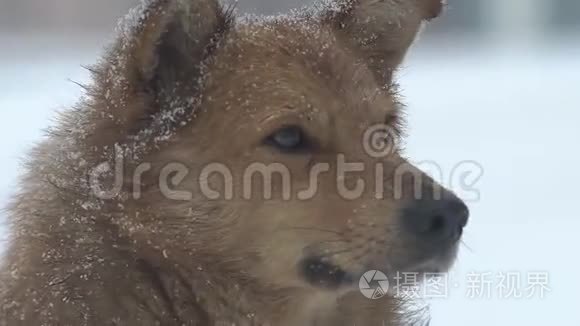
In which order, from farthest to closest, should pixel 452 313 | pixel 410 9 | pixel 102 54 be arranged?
pixel 452 313 < pixel 410 9 < pixel 102 54

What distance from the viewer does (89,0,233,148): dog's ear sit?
9.39 feet

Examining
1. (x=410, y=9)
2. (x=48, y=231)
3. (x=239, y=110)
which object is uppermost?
(x=410, y=9)

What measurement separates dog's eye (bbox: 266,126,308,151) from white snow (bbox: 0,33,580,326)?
760 millimetres

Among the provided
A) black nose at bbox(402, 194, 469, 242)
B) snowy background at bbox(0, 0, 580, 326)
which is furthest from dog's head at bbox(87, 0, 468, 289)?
snowy background at bbox(0, 0, 580, 326)

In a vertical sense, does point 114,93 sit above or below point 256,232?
above

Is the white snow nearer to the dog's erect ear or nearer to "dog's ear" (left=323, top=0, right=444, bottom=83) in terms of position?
the dog's erect ear

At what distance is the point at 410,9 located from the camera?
358 centimetres

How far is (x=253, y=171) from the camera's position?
299 centimetres

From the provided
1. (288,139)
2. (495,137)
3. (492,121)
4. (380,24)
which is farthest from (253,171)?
(492,121)

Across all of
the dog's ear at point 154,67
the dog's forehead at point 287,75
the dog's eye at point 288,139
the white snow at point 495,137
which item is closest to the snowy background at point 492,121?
the white snow at point 495,137

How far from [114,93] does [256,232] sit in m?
0.66

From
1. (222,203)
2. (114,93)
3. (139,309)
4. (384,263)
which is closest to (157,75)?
(114,93)

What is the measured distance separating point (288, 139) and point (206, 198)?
34 centimetres

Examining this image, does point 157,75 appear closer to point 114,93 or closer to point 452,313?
point 114,93
